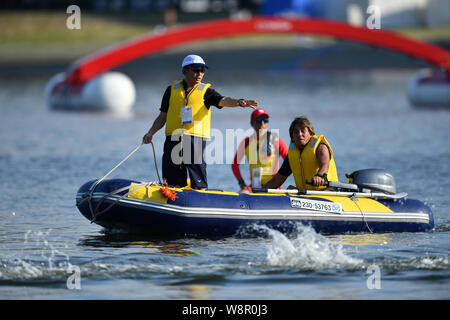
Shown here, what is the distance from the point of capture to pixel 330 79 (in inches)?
1385

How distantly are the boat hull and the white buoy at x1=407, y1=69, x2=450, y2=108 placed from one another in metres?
15.4

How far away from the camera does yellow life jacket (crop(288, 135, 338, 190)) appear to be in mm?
9523

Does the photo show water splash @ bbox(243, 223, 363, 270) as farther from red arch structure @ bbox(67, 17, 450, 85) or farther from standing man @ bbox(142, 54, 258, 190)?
red arch structure @ bbox(67, 17, 450, 85)

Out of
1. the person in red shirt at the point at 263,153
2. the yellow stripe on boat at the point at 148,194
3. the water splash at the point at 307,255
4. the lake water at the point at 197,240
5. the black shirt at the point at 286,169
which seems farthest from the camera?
the person in red shirt at the point at 263,153

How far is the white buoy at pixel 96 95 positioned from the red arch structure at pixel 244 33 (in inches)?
13.4

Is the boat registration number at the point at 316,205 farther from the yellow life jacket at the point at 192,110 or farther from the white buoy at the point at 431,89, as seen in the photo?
the white buoy at the point at 431,89

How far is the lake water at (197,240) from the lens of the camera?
24.7 ft

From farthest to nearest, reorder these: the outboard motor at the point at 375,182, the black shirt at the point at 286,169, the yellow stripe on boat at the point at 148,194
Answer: the black shirt at the point at 286,169, the outboard motor at the point at 375,182, the yellow stripe on boat at the point at 148,194

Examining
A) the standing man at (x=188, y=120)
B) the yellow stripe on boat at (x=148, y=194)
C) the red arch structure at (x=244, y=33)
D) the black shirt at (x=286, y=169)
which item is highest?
the red arch structure at (x=244, y=33)

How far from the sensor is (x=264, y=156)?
10195mm

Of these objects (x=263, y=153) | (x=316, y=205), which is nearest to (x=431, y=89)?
(x=263, y=153)

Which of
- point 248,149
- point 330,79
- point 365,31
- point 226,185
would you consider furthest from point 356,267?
point 330,79

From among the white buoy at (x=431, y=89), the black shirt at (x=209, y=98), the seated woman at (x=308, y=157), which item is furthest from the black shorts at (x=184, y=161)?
the white buoy at (x=431, y=89)

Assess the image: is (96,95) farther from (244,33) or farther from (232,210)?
(232,210)
